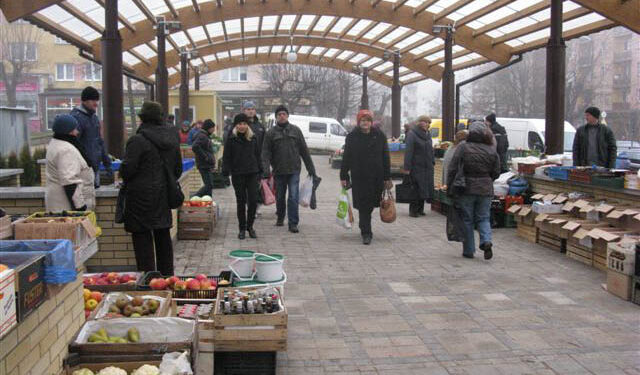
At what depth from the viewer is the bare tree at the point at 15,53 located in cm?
4419

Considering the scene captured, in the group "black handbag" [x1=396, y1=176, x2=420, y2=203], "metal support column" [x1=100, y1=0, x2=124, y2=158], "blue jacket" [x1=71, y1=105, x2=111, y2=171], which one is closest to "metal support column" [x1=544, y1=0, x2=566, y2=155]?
"black handbag" [x1=396, y1=176, x2=420, y2=203]

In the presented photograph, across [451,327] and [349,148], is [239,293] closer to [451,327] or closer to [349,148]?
[451,327]

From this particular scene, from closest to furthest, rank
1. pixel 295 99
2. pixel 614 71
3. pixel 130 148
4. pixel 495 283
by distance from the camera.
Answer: pixel 130 148
pixel 495 283
pixel 295 99
pixel 614 71

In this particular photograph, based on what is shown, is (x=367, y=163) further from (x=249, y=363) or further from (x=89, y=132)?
(x=249, y=363)

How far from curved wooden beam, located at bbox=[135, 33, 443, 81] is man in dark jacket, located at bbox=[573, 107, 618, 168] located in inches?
545

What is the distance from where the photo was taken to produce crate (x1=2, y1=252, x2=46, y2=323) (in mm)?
2875

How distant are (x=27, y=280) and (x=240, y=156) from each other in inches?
261

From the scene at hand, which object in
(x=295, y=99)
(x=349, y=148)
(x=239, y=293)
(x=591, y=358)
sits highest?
(x=295, y=99)

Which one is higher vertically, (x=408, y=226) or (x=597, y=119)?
(x=597, y=119)

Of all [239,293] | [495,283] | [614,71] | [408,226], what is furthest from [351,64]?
[614,71]

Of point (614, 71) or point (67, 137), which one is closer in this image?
point (67, 137)

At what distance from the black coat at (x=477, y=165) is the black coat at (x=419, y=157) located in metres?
3.34

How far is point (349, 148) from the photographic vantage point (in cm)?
955

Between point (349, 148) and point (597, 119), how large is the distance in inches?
157
